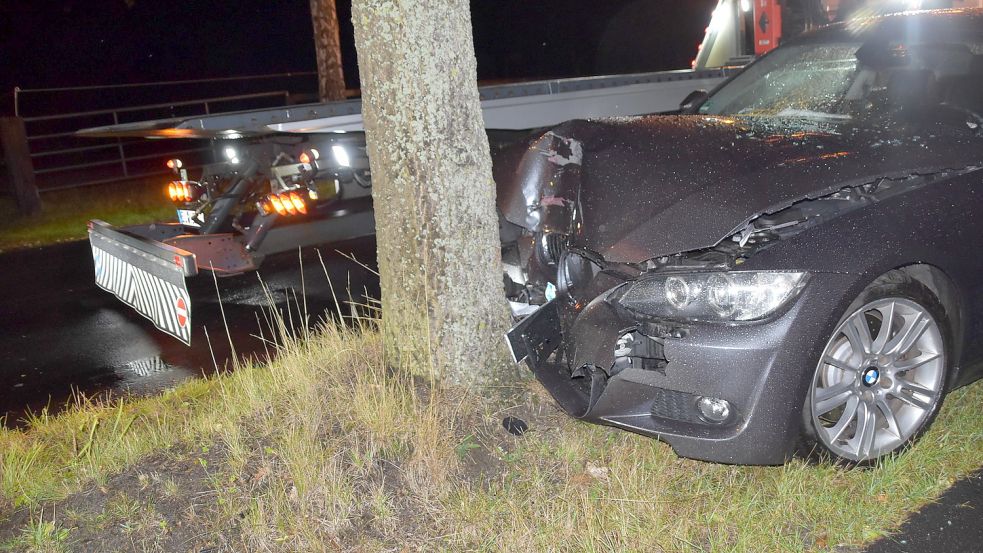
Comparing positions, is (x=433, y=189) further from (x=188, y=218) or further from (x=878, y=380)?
(x=188, y=218)

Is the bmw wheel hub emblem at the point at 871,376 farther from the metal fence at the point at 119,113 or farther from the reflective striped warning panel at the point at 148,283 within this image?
the metal fence at the point at 119,113

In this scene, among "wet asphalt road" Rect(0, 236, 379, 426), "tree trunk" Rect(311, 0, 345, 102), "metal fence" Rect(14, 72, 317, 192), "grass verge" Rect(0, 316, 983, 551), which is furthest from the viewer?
"metal fence" Rect(14, 72, 317, 192)

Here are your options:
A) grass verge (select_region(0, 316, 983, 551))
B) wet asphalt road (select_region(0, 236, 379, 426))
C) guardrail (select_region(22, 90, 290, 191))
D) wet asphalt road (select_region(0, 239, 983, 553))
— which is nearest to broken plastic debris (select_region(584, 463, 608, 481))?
grass verge (select_region(0, 316, 983, 551))

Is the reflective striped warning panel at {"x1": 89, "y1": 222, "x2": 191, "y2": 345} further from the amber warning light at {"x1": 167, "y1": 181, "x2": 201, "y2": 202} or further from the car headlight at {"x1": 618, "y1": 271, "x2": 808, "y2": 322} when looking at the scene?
the car headlight at {"x1": 618, "y1": 271, "x2": 808, "y2": 322}

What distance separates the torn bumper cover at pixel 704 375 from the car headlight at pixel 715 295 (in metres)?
0.05

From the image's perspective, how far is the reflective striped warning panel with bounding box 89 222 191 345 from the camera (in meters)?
4.41

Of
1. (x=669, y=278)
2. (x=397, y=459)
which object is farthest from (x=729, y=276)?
(x=397, y=459)

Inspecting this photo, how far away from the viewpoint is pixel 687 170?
3670 mm

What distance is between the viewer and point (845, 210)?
3.40 metres

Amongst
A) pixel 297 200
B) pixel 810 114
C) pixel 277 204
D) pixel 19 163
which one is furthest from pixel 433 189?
pixel 19 163

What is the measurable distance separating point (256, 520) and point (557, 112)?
5734 mm

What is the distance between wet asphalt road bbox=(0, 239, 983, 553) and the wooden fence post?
9.54ft

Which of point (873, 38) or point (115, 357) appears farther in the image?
point (115, 357)

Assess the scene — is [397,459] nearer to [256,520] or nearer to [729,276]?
[256,520]
